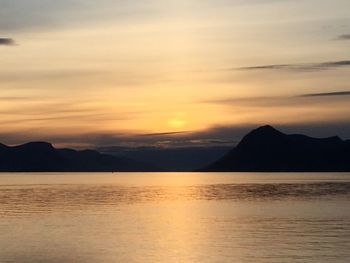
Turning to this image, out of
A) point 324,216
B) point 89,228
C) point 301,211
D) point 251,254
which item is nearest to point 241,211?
point 301,211

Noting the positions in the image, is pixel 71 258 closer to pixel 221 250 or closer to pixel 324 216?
pixel 221 250

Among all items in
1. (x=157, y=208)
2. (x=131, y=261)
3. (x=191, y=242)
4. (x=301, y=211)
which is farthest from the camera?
(x=157, y=208)

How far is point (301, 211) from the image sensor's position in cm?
11044

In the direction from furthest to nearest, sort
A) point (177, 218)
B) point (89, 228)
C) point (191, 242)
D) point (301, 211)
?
point (301, 211), point (177, 218), point (89, 228), point (191, 242)

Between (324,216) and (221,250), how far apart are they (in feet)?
133

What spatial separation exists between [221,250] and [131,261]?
31.5 feet

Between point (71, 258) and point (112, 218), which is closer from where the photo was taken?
point (71, 258)

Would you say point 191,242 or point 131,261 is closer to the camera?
point 131,261

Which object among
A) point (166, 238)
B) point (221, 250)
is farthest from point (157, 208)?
point (221, 250)

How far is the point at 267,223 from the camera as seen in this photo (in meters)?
88.6

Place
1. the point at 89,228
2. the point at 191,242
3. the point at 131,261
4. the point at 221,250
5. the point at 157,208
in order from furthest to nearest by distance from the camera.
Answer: the point at 157,208 < the point at 89,228 < the point at 191,242 < the point at 221,250 < the point at 131,261

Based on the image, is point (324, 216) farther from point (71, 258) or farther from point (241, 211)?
point (71, 258)

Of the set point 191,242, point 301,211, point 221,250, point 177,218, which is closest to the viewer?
point 221,250

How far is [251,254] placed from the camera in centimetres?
5912
